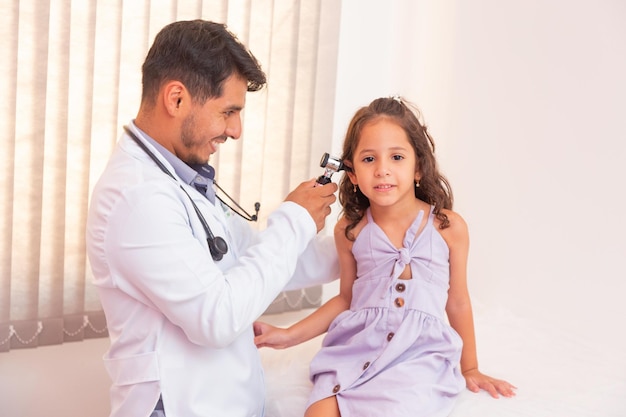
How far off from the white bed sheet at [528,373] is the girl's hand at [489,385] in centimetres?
2

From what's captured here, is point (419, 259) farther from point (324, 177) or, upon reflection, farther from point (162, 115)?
point (162, 115)

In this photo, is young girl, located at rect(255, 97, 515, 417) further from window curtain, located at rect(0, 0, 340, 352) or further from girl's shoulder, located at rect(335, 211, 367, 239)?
window curtain, located at rect(0, 0, 340, 352)

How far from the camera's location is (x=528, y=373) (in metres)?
1.98

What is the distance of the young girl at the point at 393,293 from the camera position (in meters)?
1.69

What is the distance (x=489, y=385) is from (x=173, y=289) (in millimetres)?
818

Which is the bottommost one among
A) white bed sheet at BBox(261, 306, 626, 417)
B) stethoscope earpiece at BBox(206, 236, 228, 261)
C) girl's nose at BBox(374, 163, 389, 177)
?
white bed sheet at BBox(261, 306, 626, 417)

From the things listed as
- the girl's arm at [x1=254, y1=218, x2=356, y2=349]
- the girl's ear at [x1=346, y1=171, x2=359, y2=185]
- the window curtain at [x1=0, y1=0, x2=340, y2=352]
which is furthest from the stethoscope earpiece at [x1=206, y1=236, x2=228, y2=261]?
the window curtain at [x1=0, y1=0, x2=340, y2=352]

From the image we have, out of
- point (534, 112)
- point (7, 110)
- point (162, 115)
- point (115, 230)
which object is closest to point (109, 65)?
point (7, 110)

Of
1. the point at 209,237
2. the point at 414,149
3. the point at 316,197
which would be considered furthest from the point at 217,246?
the point at 414,149

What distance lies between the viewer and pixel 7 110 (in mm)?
2389

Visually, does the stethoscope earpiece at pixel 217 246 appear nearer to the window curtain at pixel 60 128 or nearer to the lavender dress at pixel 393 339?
the lavender dress at pixel 393 339

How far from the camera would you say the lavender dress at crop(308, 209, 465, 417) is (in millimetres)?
1649

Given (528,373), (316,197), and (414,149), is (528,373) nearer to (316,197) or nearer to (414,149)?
(414,149)

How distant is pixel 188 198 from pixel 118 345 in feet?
1.10
